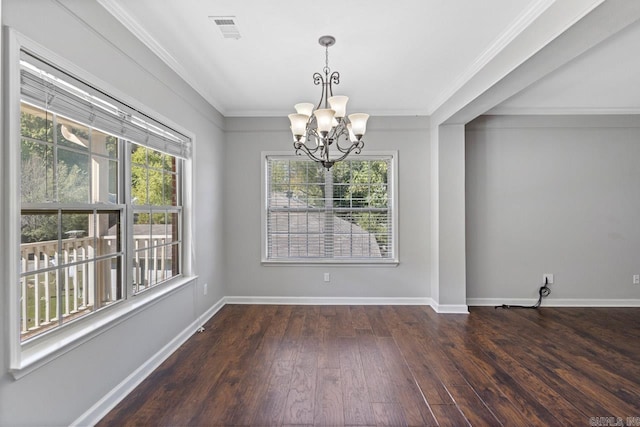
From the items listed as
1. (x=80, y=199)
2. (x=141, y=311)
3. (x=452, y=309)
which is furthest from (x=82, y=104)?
(x=452, y=309)

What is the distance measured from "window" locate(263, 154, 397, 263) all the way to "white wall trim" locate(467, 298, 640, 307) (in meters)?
1.42

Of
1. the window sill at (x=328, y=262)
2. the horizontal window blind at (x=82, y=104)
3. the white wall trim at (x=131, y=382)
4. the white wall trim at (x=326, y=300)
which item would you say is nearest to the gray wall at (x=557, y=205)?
the white wall trim at (x=326, y=300)

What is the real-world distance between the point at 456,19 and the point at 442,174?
2.12 meters

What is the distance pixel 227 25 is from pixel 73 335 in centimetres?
225

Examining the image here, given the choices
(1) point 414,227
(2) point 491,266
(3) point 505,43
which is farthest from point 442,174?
(3) point 505,43

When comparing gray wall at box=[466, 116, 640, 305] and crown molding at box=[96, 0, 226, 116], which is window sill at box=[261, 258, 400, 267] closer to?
gray wall at box=[466, 116, 640, 305]

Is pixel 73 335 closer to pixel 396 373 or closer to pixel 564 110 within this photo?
pixel 396 373

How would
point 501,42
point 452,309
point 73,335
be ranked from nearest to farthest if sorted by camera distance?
point 73,335, point 501,42, point 452,309

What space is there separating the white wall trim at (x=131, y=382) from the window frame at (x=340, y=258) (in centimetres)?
138

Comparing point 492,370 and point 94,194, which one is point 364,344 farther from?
point 94,194

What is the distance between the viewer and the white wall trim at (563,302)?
4.30 m

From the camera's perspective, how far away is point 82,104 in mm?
1900

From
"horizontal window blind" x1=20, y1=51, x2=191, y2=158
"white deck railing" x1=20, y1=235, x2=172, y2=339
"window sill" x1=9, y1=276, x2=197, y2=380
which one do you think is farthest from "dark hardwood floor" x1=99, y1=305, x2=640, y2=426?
"horizontal window blind" x1=20, y1=51, x2=191, y2=158

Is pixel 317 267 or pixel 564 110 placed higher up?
pixel 564 110
